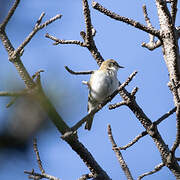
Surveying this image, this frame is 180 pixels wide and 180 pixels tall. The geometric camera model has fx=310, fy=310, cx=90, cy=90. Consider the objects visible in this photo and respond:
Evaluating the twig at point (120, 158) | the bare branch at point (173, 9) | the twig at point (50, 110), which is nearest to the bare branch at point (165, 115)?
the twig at point (120, 158)

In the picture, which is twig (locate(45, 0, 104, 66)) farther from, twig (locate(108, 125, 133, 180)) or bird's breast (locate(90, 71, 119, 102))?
bird's breast (locate(90, 71, 119, 102))

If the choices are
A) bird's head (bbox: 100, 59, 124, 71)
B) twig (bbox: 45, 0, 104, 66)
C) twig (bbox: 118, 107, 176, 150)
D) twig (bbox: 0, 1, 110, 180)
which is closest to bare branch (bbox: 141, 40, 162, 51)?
twig (bbox: 45, 0, 104, 66)

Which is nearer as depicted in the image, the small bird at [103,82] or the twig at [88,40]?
the twig at [88,40]

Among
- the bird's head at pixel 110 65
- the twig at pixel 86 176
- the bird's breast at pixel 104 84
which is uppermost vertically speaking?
the bird's head at pixel 110 65

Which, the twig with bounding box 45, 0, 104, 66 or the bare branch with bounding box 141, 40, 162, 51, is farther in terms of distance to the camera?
the bare branch with bounding box 141, 40, 162, 51

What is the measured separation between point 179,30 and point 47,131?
9.04 ft

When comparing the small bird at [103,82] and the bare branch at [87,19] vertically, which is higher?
the small bird at [103,82]

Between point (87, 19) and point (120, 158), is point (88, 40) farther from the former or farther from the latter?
point (120, 158)

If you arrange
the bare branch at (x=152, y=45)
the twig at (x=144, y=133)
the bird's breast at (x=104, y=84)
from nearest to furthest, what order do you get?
the twig at (x=144, y=133) → the bare branch at (x=152, y=45) → the bird's breast at (x=104, y=84)

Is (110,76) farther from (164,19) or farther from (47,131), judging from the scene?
(47,131)

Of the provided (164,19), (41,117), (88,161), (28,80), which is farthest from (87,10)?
(41,117)

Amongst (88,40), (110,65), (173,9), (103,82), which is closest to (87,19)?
(88,40)

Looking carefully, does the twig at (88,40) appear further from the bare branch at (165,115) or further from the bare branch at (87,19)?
the bare branch at (165,115)

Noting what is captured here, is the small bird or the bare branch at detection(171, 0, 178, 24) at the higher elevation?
the small bird
